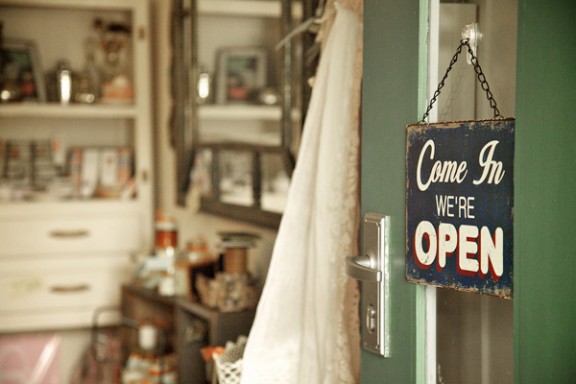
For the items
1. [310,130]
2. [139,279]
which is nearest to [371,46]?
[310,130]

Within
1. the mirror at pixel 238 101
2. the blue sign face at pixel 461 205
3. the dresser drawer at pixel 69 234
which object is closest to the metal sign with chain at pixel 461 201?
the blue sign face at pixel 461 205

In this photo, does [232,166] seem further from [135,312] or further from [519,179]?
[519,179]

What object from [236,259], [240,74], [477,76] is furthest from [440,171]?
[240,74]

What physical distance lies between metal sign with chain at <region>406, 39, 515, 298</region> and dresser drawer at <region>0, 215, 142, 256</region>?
2.56 metres

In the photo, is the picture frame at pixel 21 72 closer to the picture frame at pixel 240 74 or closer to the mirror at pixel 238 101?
the mirror at pixel 238 101

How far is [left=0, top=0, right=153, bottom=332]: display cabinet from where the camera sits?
363 cm

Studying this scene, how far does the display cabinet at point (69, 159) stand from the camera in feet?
11.9

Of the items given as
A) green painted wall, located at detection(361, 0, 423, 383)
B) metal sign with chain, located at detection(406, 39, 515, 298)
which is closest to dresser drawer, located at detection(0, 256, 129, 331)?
green painted wall, located at detection(361, 0, 423, 383)

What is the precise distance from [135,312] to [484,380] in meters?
2.23

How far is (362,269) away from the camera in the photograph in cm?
146

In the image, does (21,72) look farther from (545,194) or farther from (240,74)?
(545,194)

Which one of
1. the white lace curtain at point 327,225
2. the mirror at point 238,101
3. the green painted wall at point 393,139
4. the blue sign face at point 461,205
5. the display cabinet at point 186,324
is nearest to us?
the blue sign face at point 461,205

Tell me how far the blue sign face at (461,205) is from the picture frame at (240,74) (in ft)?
3.87

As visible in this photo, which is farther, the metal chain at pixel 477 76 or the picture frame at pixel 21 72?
the picture frame at pixel 21 72
